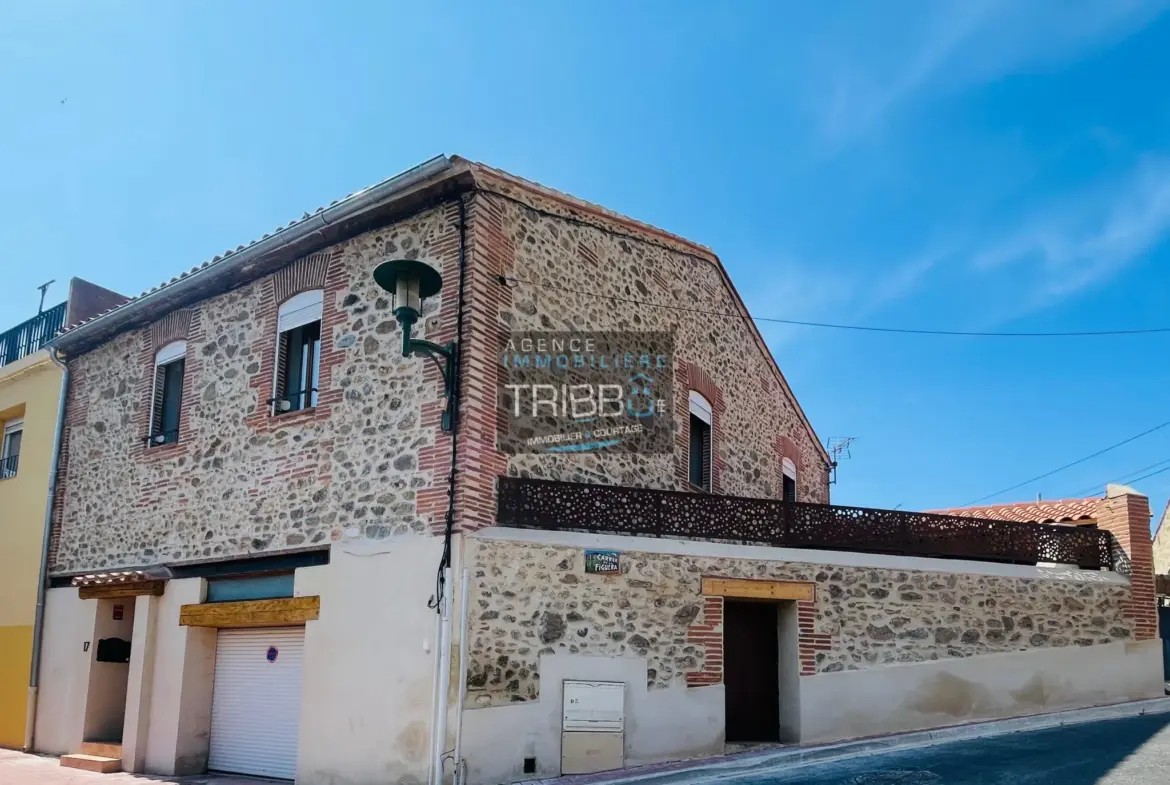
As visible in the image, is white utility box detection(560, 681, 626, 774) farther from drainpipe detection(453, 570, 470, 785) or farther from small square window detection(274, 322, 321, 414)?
small square window detection(274, 322, 321, 414)

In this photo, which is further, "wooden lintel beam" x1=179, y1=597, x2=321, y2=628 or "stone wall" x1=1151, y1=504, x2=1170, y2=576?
"stone wall" x1=1151, y1=504, x2=1170, y2=576

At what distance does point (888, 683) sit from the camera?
33.4ft

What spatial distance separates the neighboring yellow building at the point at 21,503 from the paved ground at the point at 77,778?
6.02ft

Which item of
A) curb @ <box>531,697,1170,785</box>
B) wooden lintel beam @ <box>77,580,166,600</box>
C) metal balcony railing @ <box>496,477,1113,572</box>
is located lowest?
curb @ <box>531,697,1170,785</box>

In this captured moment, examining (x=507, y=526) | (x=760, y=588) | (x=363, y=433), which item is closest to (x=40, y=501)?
(x=363, y=433)

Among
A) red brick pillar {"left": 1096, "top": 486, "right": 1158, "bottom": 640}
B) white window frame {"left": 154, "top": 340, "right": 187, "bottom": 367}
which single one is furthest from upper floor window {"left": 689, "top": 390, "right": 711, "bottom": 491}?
white window frame {"left": 154, "top": 340, "right": 187, "bottom": 367}

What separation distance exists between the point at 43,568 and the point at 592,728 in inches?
352

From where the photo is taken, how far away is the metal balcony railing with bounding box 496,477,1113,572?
9328mm

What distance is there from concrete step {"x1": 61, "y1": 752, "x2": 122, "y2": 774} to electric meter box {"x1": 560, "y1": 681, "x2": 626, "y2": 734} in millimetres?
5955

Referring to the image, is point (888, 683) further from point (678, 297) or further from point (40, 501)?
point (40, 501)

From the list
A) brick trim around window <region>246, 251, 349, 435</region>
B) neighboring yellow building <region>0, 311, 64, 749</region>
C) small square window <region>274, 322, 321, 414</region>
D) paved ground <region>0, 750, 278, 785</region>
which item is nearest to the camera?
paved ground <region>0, 750, 278, 785</region>

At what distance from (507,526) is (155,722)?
17.4 feet

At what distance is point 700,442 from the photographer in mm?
12852

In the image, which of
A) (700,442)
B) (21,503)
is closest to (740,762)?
(700,442)
